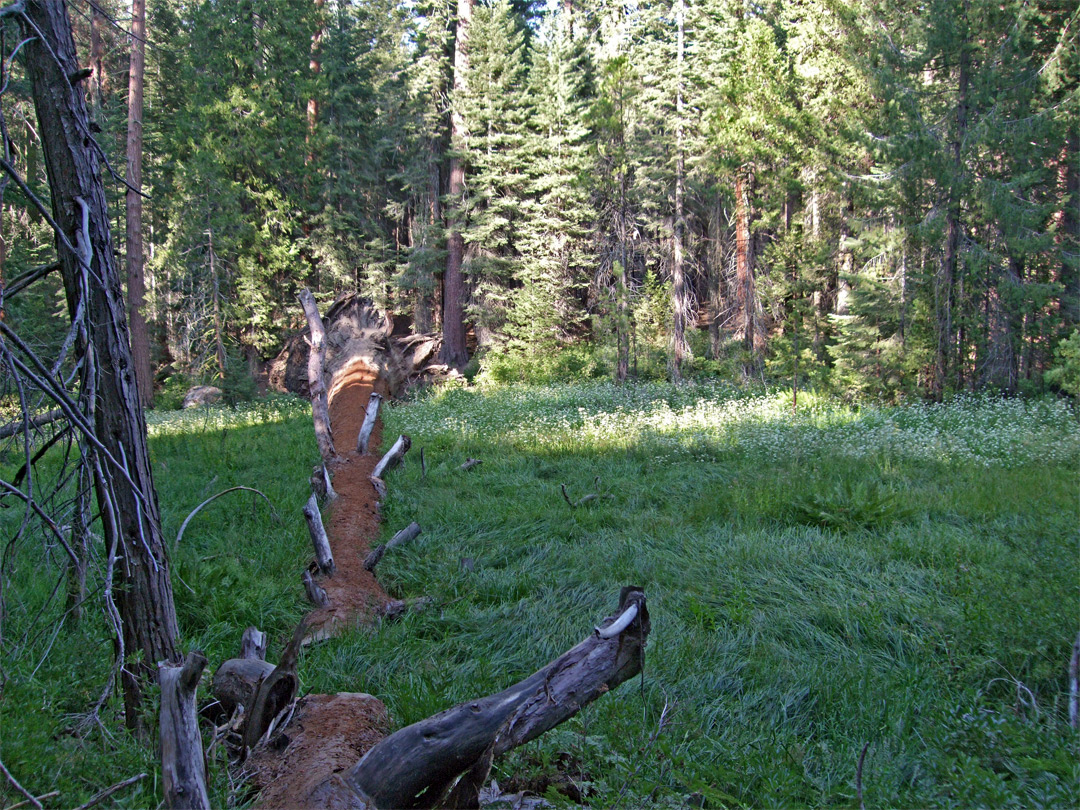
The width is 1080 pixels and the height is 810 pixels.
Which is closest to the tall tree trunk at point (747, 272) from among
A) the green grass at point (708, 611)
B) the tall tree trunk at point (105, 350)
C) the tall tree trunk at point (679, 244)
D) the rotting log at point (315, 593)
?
the tall tree trunk at point (679, 244)

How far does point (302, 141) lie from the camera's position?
76.4 feet

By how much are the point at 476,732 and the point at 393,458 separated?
22.2 ft

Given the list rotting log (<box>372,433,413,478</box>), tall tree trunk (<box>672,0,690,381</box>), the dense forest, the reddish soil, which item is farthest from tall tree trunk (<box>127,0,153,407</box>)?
tall tree trunk (<box>672,0,690,381</box>)

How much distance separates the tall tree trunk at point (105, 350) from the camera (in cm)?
267

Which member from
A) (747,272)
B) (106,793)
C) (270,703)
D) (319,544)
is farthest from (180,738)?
(747,272)

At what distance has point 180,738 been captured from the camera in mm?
2320

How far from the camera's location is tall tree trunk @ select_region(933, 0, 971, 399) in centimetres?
1421

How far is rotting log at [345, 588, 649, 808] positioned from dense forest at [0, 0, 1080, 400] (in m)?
12.8

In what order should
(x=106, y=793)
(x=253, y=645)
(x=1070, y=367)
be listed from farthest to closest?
1. (x=1070, y=367)
2. (x=253, y=645)
3. (x=106, y=793)

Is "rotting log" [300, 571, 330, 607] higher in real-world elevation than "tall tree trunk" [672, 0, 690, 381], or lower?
lower

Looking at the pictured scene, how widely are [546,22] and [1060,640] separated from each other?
25.6 meters

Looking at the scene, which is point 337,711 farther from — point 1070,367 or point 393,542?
point 1070,367

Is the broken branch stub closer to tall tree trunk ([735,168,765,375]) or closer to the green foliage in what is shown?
the green foliage

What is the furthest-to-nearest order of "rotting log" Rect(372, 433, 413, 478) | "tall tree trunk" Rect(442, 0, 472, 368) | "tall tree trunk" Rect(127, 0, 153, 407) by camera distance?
"tall tree trunk" Rect(442, 0, 472, 368) → "tall tree trunk" Rect(127, 0, 153, 407) → "rotting log" Rect(372, 433, 413, 478)
